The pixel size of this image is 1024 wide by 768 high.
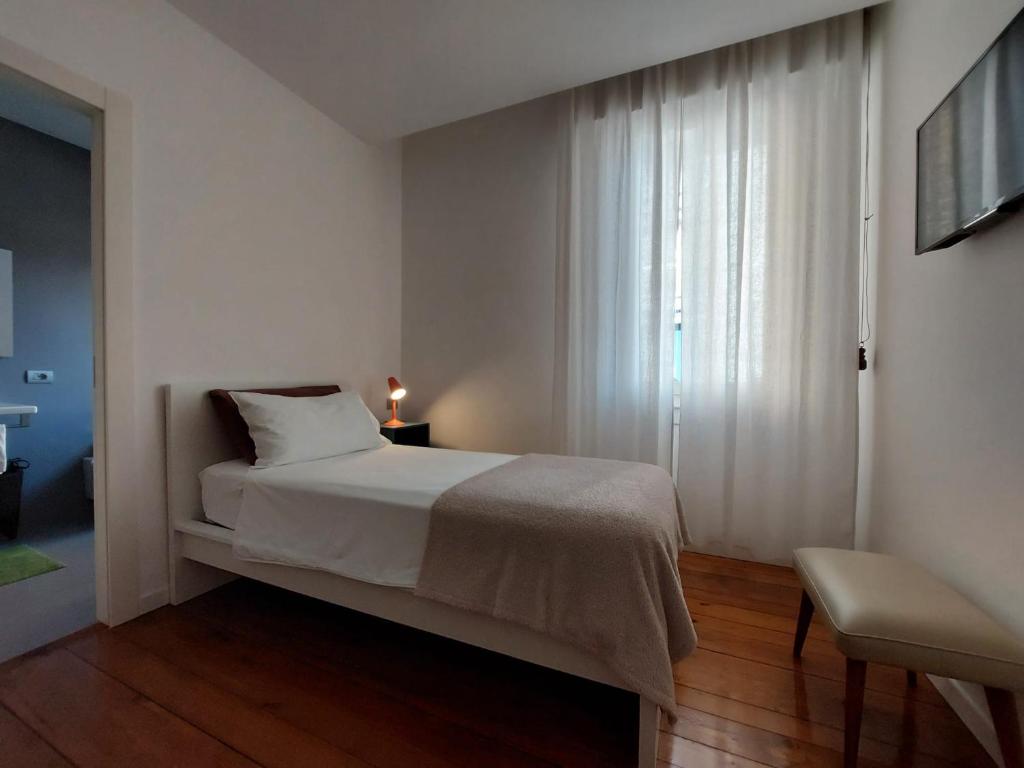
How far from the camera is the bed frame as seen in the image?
1251mm

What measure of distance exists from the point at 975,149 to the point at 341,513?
2.22m

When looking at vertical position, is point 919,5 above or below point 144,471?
above

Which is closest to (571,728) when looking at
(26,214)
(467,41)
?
(467,41)

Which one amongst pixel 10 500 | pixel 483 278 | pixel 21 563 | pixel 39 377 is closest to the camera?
pixel 21 563

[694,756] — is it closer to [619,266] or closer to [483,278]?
[619,266]

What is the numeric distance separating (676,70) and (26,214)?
4053 mm

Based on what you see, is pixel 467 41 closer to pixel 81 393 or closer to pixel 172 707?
pixel 172 707

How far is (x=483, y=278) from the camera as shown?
3.22 m

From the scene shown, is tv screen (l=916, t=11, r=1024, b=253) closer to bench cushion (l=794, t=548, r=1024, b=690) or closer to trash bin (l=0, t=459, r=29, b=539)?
bench cushion (l=794, t=548, r=1024, b=690)

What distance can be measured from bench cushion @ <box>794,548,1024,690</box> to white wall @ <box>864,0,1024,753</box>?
0.16 m

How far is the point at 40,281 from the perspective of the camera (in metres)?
2.93

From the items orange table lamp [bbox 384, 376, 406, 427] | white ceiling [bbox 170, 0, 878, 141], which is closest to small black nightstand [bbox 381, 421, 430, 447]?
orange table lamp [bbox 384, 376, 406, 427]

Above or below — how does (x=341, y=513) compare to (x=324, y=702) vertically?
above

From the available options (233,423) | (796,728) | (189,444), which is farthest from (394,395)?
(796,728)
